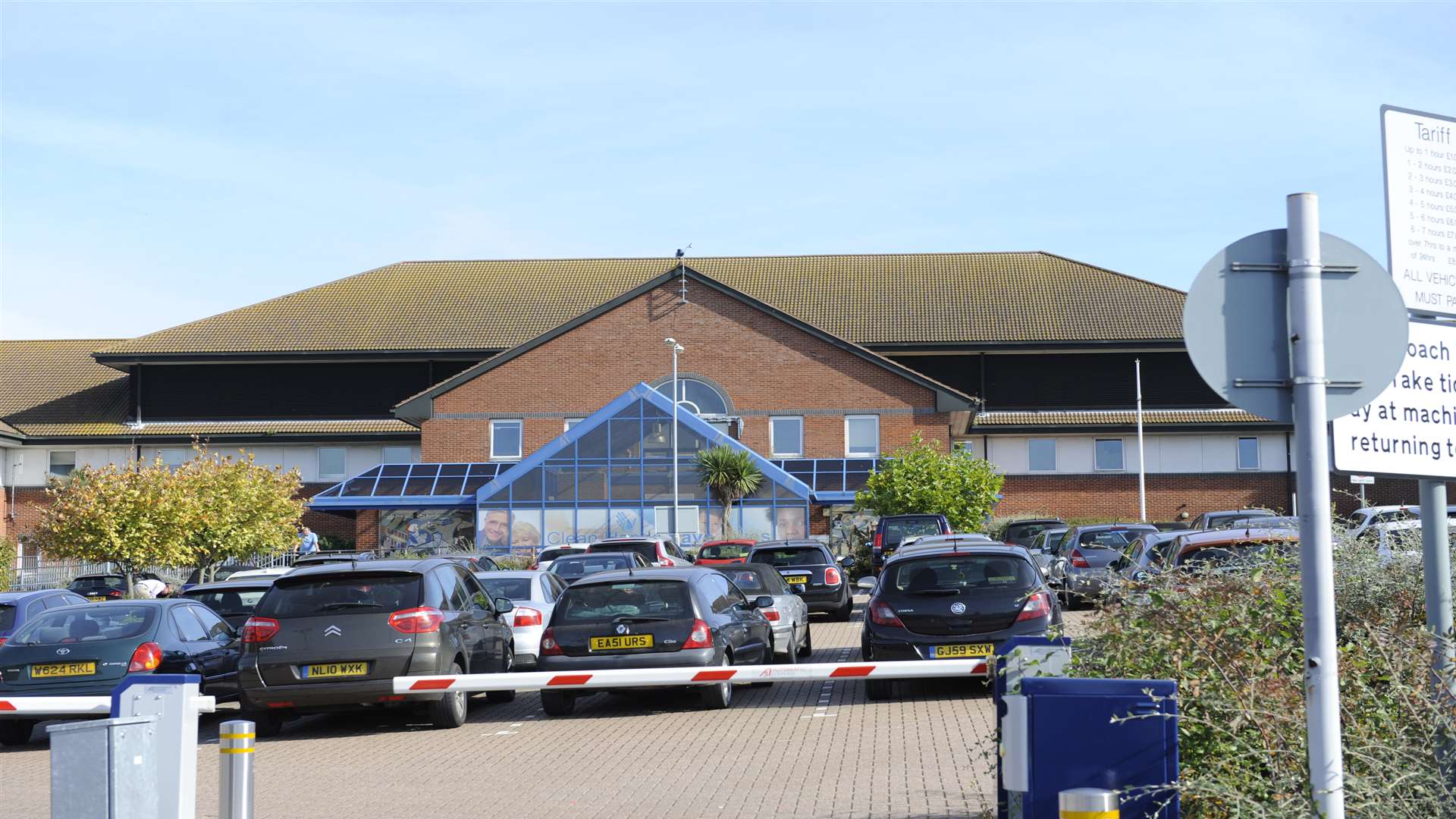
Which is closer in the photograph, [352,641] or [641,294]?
[352,641]

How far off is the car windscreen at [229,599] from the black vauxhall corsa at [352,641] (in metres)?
4.70

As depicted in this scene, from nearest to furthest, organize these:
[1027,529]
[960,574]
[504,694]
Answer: [960,574], [504,694], [1027,529]

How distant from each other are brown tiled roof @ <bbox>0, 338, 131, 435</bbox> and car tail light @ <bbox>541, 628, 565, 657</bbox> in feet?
171

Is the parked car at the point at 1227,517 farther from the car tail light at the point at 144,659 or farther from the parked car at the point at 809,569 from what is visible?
the car tail light at the point at 144,659

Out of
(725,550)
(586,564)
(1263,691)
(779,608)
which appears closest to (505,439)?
(725,550)

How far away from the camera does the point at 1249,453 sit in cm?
5566

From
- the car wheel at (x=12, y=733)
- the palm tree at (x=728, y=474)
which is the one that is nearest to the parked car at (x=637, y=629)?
the car wheel at (x=12, y=733)

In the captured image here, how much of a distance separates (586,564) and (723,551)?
519cm

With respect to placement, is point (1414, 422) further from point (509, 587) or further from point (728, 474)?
point (728, 474)

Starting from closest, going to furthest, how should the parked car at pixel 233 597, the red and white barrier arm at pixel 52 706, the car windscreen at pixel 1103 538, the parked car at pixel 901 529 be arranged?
the red and white barrier arm at pixel 52 706, the parked car at pixel 233 597, the car windscreen at pixel 1103 538, the parked car at pixel 901 529

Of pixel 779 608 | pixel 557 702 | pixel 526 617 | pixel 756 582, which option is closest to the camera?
pixel 557 702

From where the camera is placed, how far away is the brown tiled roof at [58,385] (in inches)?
2440

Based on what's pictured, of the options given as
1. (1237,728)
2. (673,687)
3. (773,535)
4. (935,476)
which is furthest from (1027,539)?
(1237,728)

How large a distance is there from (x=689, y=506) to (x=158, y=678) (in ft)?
131
